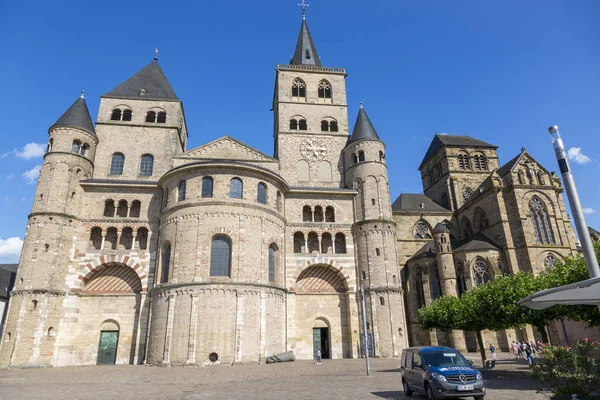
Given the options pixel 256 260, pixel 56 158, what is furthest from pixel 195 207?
pixel 56 158

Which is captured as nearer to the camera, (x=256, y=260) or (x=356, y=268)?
(x=256, y=260)

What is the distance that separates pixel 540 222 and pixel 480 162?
15.5 metres

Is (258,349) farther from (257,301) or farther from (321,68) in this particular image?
(321,68)

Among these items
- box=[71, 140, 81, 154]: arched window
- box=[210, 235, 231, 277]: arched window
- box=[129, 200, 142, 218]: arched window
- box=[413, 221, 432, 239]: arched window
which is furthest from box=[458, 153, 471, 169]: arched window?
box=[71, 140, 81, 154]: arched window

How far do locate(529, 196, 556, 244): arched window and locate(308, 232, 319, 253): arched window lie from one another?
20.6 m

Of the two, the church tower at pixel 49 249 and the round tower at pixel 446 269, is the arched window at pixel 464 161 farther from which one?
the church tower at pixel 49 249

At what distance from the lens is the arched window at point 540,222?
35.6 meters

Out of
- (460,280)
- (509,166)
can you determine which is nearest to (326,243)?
(460,280)

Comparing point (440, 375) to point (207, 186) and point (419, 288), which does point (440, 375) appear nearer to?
point (207, 186)

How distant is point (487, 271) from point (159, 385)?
1170 inches

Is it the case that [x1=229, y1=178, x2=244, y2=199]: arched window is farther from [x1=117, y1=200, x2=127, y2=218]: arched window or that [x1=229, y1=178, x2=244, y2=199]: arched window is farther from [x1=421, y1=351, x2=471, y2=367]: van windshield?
[x1=421, y1=351, x2=471, y2=367]: van windshield

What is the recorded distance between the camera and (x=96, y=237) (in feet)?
99.0

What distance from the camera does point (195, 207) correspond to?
27.3m

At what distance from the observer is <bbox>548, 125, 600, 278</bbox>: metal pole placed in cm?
909
